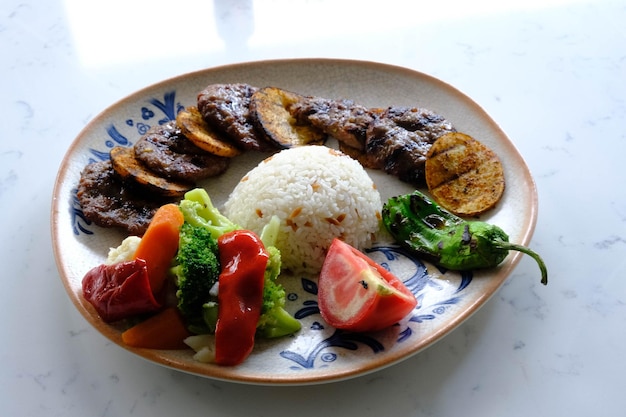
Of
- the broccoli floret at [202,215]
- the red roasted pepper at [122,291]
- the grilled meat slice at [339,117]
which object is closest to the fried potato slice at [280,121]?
the grilled meat slice at [339,117]

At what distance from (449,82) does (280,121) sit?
148 cm

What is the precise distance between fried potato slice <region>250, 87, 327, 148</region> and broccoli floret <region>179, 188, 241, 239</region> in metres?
0.84

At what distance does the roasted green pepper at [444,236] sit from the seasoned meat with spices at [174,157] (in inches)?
41.2

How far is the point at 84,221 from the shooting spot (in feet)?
11.9

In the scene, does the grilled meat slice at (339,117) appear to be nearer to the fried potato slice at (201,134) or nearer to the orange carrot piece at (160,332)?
the fried potato slice at (201,134)

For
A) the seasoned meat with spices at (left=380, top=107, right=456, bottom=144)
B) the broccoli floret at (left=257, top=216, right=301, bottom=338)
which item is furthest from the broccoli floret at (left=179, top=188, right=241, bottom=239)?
the seasoned meat with spices at (left=380, top=107, right=456, bottom=144)

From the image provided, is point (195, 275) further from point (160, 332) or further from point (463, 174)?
point (463, 174)

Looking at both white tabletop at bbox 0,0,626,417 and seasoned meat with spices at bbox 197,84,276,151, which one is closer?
white tabletop at bbox 0,0,626,417

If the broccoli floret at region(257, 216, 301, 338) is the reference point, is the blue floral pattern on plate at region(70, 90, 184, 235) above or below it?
above

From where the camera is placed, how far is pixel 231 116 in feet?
13.4

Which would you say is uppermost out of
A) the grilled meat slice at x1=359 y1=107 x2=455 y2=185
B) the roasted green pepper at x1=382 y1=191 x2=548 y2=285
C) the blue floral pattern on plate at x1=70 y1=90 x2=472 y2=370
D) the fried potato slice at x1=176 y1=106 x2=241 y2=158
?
the fried potato slice at x1=176 y1=106 x2=241 y2=158

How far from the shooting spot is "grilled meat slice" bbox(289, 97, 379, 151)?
13.7 ft

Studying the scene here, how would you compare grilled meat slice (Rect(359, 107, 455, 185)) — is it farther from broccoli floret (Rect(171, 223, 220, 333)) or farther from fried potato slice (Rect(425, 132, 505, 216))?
broccoli floret (Rect(171, 223, 220, 333))

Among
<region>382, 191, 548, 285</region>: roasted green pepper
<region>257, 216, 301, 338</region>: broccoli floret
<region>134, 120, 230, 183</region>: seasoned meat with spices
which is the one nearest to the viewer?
<region>257, 216, 301, 338</region>: broccoli floret
